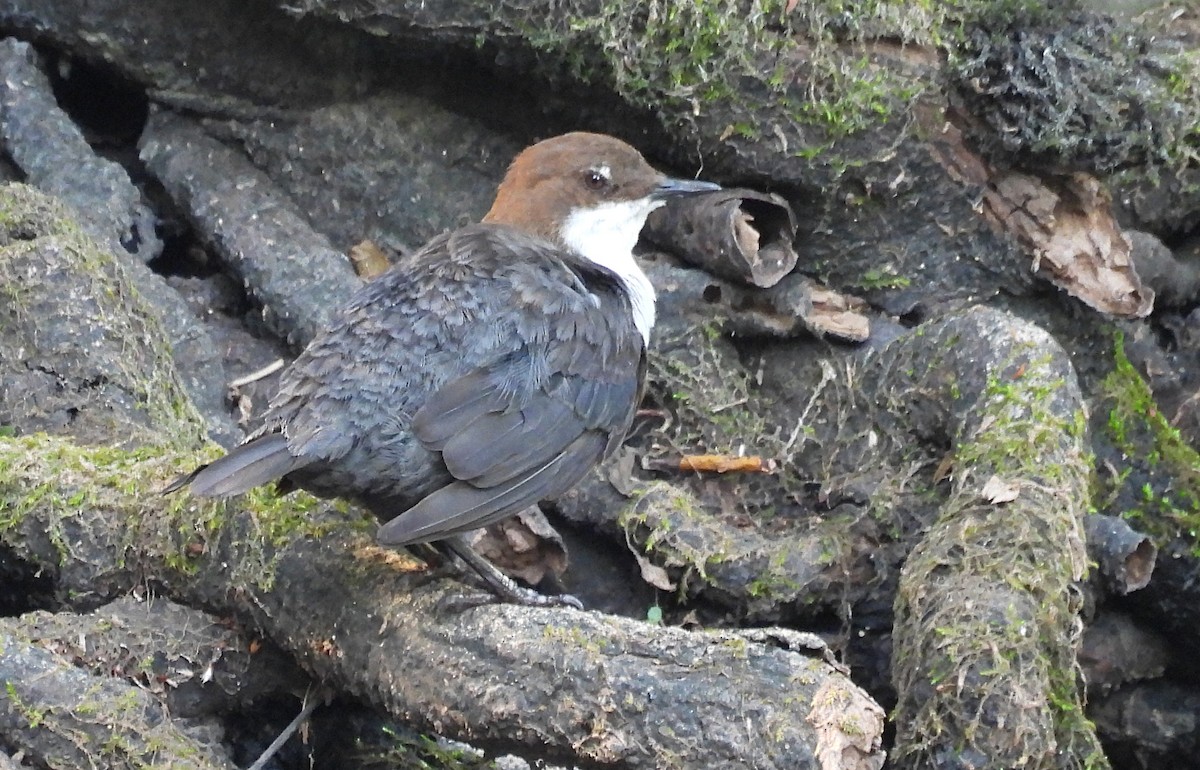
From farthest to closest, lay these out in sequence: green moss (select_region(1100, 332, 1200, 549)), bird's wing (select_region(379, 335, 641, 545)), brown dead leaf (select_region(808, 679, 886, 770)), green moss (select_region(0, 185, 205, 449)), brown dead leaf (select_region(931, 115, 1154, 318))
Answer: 1. brown dead leaf (select_region(931, 115, 1154, 318))
2. green moss (select_region(1100, 332, 1200, 549))
3. green moss (select_region(0, 185, 205, 449))
4. bird's wing (select_region(379, 335, 641, 545))
5. brown dead leaf (select_region(808, 679, 886, 770))

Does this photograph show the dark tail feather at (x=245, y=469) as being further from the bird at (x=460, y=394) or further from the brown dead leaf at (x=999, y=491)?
the brown dead leaf at (x=999, y=491)

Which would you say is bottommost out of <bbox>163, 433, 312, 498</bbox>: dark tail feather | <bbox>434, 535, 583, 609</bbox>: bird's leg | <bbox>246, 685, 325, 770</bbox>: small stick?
<bbox>246, 685, 325, 770</bbox>: small stick

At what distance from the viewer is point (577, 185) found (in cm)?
397

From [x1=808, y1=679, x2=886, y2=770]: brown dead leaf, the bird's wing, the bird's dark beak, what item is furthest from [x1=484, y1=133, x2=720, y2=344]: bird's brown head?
[x1=808, y1=679, x2=886, y2=770]: brown dead leaf

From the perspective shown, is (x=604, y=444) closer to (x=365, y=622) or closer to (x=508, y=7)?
(x=365, y=622)

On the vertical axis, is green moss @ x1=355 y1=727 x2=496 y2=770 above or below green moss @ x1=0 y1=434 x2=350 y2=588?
below

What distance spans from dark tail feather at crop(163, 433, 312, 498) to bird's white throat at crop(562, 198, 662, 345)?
140cm

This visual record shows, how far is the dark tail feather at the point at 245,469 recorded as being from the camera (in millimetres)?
2674

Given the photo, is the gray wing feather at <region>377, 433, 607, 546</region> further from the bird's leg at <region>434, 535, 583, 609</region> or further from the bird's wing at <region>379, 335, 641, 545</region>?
the bird's leg at <region>434, 535, 583, 609</region>

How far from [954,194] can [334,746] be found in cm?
270

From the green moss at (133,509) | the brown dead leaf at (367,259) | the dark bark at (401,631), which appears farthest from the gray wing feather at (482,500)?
the brown dead leaf at (367,259)

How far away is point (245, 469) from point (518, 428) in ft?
2.27

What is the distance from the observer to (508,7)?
14.1 feet

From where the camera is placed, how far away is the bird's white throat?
3988mm
